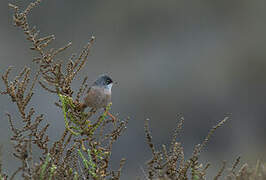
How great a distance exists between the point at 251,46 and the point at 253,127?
3.19 m

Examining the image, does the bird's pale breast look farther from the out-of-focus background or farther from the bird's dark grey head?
the out-of-focus background

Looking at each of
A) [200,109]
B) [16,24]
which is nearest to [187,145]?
[200,109]

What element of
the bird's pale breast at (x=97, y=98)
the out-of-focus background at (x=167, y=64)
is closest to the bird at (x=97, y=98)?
the bird's pale breast at (x=97, y=98)

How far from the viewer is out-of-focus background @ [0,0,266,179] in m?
12.7

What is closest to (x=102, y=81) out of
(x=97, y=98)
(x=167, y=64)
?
(x=97, y=98)

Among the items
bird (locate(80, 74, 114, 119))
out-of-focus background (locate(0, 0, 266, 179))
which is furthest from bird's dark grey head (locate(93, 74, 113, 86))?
out-of-focus background (locate(0, 0, 266, 179))

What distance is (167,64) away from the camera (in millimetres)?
14578

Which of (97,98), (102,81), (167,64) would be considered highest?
(167,64)

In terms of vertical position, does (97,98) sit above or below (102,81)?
below

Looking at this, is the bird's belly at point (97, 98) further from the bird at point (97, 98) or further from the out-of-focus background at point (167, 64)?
the out-of-focus background at point (167, 64)

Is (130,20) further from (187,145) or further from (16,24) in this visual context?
(16,24)

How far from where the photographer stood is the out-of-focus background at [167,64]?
41.5 feet

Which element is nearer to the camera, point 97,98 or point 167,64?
point 97,98

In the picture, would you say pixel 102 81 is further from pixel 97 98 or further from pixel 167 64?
pixel 167 64
